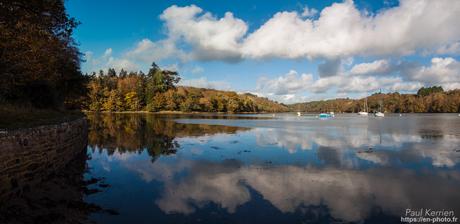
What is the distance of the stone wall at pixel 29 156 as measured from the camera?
901cm

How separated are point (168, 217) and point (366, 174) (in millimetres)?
9567

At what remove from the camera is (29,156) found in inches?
419

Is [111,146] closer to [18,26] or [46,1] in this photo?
[18,26]

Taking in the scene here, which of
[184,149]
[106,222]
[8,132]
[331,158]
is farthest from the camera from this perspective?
[184,149]

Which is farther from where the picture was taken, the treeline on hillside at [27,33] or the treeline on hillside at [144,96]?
the treeline on hillside at [144,96]

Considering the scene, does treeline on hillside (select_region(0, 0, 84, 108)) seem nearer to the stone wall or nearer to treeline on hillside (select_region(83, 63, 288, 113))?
the stone wall

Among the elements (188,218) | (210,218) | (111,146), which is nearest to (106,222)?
(188,218)

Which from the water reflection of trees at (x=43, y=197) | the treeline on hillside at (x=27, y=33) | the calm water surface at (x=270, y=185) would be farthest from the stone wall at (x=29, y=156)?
the treeline on hillside at (x=27, y=33)

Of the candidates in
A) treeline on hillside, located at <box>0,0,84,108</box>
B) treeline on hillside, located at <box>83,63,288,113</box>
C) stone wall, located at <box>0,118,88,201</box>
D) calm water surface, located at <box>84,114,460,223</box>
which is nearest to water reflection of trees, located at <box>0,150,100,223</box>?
stone wall, located at <box>0,118,88,201</box>

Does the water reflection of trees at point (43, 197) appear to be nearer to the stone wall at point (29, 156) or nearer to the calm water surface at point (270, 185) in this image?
the stone wall at point (29, 156)

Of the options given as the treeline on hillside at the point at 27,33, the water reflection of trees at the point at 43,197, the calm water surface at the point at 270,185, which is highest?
the treeline on hillside at the point at 27,33

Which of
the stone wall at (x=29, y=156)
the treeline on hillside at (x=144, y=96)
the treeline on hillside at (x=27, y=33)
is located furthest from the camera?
the treeline on hillside at (x=144, y=96)

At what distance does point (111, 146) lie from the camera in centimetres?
2294

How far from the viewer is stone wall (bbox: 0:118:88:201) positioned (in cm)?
901
